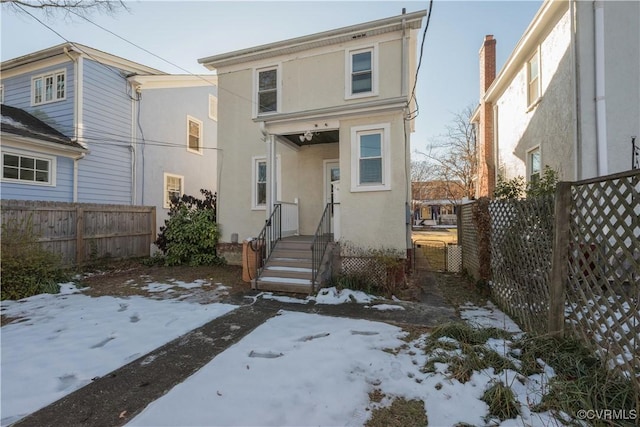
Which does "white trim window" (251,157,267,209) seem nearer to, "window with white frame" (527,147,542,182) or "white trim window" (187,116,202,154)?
"white trim window" (187,116,202,154)

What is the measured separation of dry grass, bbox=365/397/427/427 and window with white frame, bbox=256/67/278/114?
8.58 meters

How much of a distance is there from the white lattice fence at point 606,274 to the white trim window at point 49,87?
15.5 m

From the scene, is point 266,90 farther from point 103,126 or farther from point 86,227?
point 103,126

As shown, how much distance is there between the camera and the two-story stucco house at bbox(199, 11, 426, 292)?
23.8 ft

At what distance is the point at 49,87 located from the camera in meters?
11.8

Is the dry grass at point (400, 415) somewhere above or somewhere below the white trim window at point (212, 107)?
below

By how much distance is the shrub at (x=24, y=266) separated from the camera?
614cm

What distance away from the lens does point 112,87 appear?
1206 cm

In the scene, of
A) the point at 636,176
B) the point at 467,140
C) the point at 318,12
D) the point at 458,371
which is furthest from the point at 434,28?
the point at 467,140

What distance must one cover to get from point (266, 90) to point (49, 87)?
923 cm

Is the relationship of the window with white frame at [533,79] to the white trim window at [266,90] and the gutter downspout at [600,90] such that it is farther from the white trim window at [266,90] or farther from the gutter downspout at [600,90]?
the white trim window at [266,90]

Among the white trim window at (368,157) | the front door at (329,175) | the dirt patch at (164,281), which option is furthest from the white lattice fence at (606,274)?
the front door at (329,175)

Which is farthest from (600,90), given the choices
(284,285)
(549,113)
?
(284,285)

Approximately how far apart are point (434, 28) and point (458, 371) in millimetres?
6355
